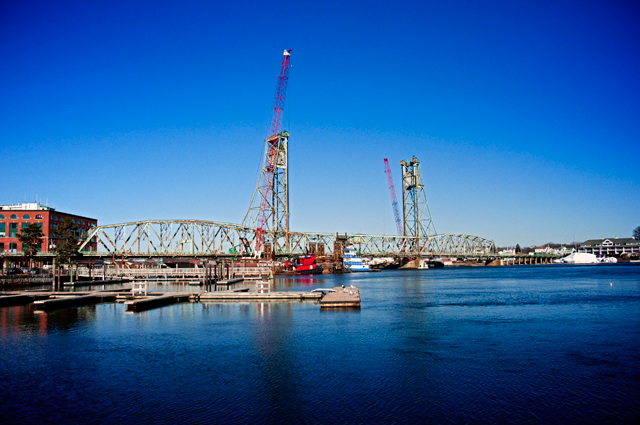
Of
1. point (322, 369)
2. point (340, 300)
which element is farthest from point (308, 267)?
point (322, 369)

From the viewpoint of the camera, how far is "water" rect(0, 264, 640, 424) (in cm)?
1506

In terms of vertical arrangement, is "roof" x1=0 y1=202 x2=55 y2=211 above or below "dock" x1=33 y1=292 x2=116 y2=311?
above

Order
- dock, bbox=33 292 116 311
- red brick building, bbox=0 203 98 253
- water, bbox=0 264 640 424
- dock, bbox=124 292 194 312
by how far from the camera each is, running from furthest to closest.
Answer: red brick building, bbox=0 203 98 253 → dock, bbox=33 292 116 311 → dock, bbox=124 292 194 312 → water, bbox=0 264 640 424

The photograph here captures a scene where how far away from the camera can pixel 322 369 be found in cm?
1991

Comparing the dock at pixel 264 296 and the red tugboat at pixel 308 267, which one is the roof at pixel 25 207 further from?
the dock at pixel 264 296

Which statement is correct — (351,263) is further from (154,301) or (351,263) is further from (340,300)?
(154,301)

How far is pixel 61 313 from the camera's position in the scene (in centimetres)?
3903

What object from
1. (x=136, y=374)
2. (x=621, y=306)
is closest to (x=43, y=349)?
(x=136, y=374)

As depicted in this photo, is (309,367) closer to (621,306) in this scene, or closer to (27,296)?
(621,306)

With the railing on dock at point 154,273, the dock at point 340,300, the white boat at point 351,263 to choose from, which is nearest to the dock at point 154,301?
the dock at point 340,300

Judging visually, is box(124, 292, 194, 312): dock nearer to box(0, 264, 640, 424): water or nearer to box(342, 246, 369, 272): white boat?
box(0, 264, 640, 424): water

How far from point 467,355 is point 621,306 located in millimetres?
27107

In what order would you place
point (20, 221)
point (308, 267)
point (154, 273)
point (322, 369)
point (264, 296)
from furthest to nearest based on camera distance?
point (308, 267) → point (20, 221) → point (154, 273) → point (264, 296) → point (322, 369)

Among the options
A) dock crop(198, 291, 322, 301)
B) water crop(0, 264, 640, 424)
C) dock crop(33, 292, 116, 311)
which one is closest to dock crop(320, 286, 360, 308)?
dock crop(198, 291, 322, 301)
